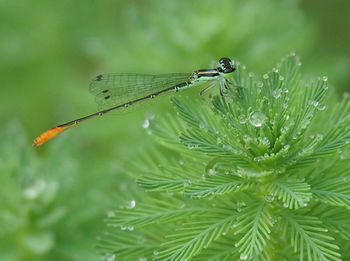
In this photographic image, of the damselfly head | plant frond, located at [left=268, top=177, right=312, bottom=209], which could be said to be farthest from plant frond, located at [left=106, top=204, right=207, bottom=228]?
the damselfly head

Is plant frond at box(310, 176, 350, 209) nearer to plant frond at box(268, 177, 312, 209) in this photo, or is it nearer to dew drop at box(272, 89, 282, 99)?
plant frond at box(268, 177, 312, 209)

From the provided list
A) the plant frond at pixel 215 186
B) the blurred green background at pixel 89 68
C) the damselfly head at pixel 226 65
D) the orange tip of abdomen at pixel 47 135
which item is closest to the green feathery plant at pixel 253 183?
the plant frond at pixel 215 186

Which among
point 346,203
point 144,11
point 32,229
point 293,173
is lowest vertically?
point 346,203

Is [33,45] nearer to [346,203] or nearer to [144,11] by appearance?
[144,11]

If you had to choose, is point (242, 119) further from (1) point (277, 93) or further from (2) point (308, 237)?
(2) point (308, 237)

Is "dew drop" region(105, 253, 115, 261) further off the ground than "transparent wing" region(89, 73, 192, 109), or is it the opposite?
"transparent wing" region(89, 73, 192, 109)

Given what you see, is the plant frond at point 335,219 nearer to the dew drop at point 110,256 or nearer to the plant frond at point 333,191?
the plant frond at point 333,191

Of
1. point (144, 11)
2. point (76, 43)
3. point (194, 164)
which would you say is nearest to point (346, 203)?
point (194, 164)

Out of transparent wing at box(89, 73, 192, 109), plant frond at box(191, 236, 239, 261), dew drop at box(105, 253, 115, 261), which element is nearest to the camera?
plant frond at box(191, 236, 239, 261)
